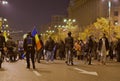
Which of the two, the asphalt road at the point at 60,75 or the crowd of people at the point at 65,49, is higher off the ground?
the crowd of people at the point at 65,49

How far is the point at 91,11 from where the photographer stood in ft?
516

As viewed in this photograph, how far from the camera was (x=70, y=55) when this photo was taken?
2514 centimetres

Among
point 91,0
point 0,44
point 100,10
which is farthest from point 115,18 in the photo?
point 0,44

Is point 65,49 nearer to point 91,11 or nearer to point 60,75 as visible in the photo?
point 60,75

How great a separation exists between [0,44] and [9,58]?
8834 millimetres

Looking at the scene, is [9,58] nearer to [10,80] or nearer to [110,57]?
[110,57]

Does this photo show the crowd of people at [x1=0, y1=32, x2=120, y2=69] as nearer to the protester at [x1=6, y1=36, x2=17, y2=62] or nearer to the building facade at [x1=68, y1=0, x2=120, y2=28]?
the protester at [x1=6, y1=36, x2=17, y2=62]

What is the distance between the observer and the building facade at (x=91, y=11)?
13900 cm

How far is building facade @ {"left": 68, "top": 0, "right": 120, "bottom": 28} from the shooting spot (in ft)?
456

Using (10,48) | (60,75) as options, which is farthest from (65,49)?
(60,75)

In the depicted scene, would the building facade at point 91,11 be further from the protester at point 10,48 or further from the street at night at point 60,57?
the protester at point 10,48

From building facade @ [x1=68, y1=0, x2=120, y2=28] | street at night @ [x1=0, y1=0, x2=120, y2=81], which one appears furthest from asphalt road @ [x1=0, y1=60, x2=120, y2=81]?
building facade @ [x1=68, y1=0, x2=120, y2=28]

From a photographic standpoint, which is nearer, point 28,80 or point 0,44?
point 28,80

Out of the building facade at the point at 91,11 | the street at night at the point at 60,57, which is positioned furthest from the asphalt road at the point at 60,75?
the building facade at the point at 91,11
